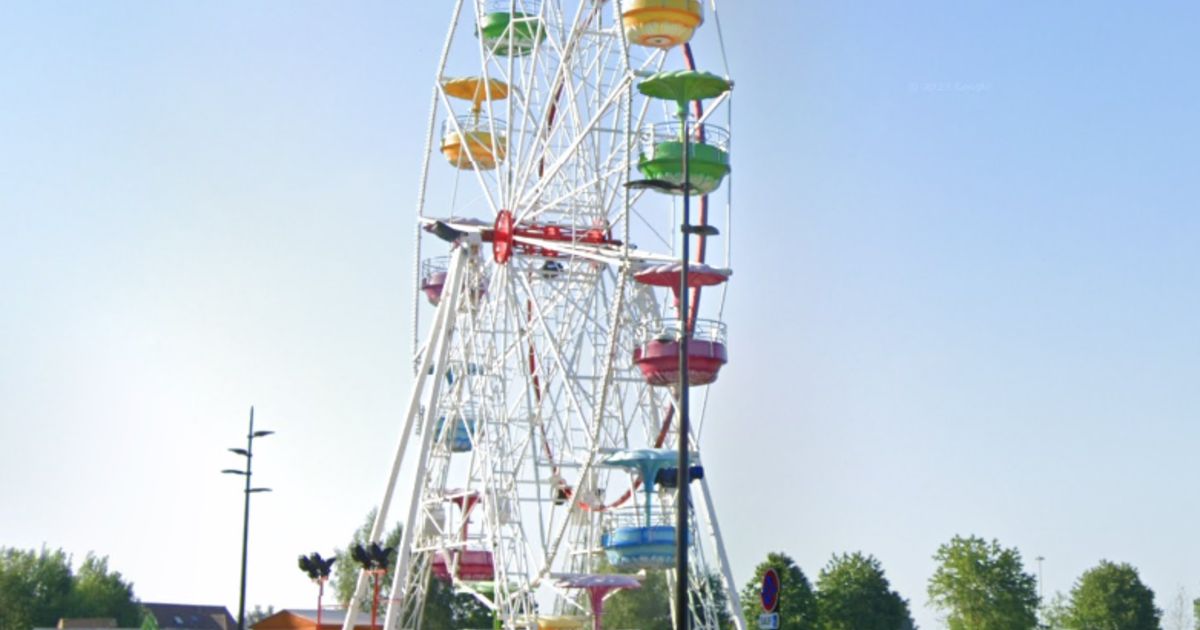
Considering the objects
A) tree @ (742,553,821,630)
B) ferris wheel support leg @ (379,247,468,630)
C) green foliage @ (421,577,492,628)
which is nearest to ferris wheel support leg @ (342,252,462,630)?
ferris wheel support leg @ (379,247,468,630)

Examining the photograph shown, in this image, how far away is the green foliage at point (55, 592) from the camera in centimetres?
10838

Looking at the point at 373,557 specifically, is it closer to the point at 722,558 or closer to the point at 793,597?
the point at 722,558

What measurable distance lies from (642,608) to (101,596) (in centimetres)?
4043

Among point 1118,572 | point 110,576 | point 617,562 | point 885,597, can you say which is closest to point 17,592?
point 110,576

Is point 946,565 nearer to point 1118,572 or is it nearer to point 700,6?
point 1118,572

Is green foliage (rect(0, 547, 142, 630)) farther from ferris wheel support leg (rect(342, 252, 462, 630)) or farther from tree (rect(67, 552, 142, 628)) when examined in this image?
ferris wheel support leg (rect(342, 252, 462, 630))

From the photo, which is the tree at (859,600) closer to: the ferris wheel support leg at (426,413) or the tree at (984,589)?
the tree at (984,589)

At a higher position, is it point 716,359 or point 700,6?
point 700,6

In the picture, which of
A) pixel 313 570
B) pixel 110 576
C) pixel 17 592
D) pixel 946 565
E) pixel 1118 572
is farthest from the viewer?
pixel 110 576

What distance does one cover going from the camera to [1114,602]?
259 feet

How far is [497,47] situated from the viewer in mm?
54625

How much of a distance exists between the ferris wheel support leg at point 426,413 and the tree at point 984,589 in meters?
29.3

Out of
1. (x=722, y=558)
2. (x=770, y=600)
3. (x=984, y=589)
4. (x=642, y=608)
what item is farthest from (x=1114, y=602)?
(x=770, y=600)

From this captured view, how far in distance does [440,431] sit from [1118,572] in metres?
37.9
